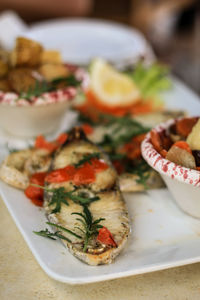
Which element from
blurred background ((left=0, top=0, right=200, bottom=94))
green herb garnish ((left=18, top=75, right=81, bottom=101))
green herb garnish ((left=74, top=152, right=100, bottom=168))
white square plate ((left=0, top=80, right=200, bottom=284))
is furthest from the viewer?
blurred background ((left=0, top=0, right=200, bottom=94))

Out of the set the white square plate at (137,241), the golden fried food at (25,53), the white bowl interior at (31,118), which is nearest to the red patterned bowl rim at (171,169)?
the white square plate at (137,241)

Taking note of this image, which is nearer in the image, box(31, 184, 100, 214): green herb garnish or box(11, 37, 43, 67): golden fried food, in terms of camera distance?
box(31, 184, 100, 214): green herb garnish

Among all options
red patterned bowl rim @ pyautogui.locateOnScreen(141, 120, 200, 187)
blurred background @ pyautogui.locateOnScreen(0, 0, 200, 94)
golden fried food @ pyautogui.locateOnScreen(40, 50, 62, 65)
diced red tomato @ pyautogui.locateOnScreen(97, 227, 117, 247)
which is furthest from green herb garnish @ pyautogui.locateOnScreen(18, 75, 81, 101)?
blurred background @ pyautogui.locateOnScreen(0, 0, 200, 94)

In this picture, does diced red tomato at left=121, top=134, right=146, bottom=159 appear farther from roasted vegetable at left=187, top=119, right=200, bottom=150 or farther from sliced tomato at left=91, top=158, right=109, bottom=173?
roasted vegetable at left=187, top=119, right=200, bottom=150

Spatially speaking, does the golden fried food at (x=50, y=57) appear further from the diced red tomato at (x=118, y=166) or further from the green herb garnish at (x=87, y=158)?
the green herb garnish at (x=87, y=158)

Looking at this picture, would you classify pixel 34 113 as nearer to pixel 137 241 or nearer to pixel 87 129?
pixel 87 129

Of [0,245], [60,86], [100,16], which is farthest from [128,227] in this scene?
[100,16]

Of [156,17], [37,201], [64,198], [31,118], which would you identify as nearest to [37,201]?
[37,201]

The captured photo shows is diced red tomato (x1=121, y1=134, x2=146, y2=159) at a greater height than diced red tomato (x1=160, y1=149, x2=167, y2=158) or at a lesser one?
lesser

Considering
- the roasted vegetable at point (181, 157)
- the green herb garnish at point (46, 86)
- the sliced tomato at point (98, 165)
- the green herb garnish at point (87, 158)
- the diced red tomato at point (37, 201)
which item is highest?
the roasted vegetable at point (181, 157)
